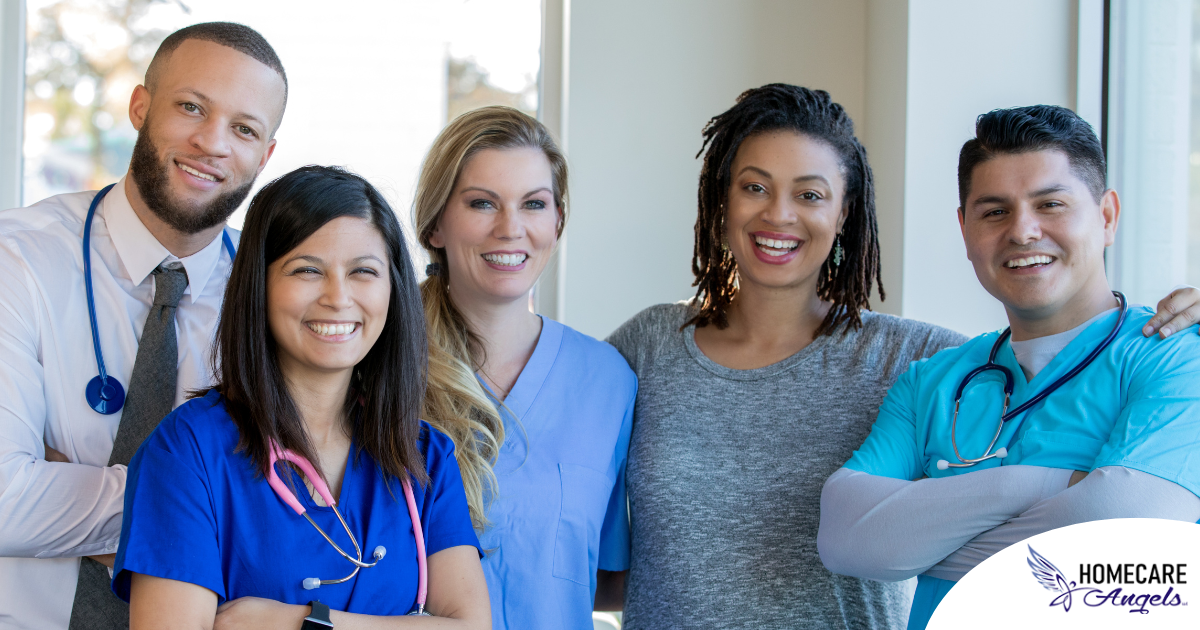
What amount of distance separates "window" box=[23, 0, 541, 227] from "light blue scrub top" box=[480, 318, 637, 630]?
1538 millimetres

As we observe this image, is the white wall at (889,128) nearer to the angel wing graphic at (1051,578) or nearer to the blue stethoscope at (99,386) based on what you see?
the angel wing graphic at (1051,578)

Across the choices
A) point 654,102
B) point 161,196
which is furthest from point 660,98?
point 161,196

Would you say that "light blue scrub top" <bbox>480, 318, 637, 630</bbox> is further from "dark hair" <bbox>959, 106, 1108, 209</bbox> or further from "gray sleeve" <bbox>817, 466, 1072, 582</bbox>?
"dark hair" <bbox>959, 106, 1108, 209</bbox>

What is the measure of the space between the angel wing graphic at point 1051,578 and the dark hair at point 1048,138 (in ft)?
1.91

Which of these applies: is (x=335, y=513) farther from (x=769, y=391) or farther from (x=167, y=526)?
(x=769, y=391)

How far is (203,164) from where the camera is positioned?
1693 millimetres

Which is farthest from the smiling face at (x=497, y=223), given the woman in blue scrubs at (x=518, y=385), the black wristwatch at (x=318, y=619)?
the black wristwatch at (x=318, y=619)

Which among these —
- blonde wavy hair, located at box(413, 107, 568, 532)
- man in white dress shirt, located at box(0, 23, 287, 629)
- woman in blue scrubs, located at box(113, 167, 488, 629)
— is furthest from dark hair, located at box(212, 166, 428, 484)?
man in white dress shirt, located at box(0, 23, 287, 629)

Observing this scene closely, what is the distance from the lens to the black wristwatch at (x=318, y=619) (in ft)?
3.76

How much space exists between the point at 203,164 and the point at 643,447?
986 millimetres

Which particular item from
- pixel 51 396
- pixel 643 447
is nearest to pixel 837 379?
pixel 643 447

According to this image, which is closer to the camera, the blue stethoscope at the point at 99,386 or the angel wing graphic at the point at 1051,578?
the angel wing graphic at the point at 1051,578

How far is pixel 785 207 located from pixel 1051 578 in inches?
33.1

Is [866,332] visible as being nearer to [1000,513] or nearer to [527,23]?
[1000,513]
